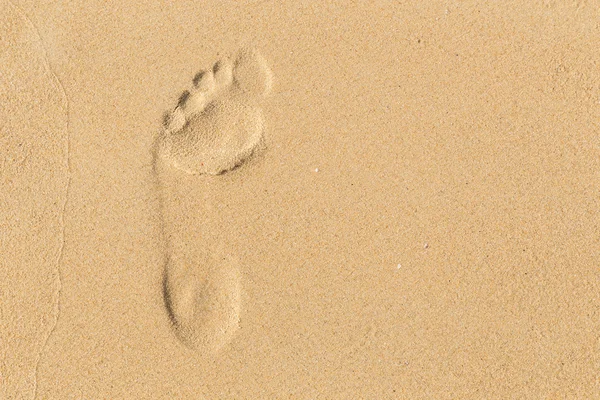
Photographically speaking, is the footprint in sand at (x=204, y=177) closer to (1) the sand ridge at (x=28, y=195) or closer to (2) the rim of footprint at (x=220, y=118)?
(2) the rim of footprint at (x=220, y=118)

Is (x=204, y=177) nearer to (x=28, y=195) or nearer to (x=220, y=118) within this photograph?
(x=220, y=118)

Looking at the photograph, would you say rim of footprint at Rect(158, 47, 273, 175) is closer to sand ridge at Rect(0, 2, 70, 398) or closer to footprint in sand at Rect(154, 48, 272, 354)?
footprint in sand at Rect(154, 48, 272, 354)

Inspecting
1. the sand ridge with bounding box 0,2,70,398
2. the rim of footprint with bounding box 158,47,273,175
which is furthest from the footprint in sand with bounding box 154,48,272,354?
the sand ridge with bounding box 0,2,70,398

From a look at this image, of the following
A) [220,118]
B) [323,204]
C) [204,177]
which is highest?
[220,118]

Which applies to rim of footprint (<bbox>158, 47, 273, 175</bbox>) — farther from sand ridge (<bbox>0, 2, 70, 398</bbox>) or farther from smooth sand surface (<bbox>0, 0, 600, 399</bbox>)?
sand ridge (<bbox>0, 2, 70, 398</bbox>)

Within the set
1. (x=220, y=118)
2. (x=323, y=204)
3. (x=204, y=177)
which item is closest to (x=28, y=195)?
(x=204, y=177)

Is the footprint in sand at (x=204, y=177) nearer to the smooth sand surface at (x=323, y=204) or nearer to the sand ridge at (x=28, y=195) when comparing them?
the smooth sand surface at (x=323, y=204)

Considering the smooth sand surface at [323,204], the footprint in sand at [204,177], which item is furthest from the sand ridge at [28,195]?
the footprint in sand at [204,177]
